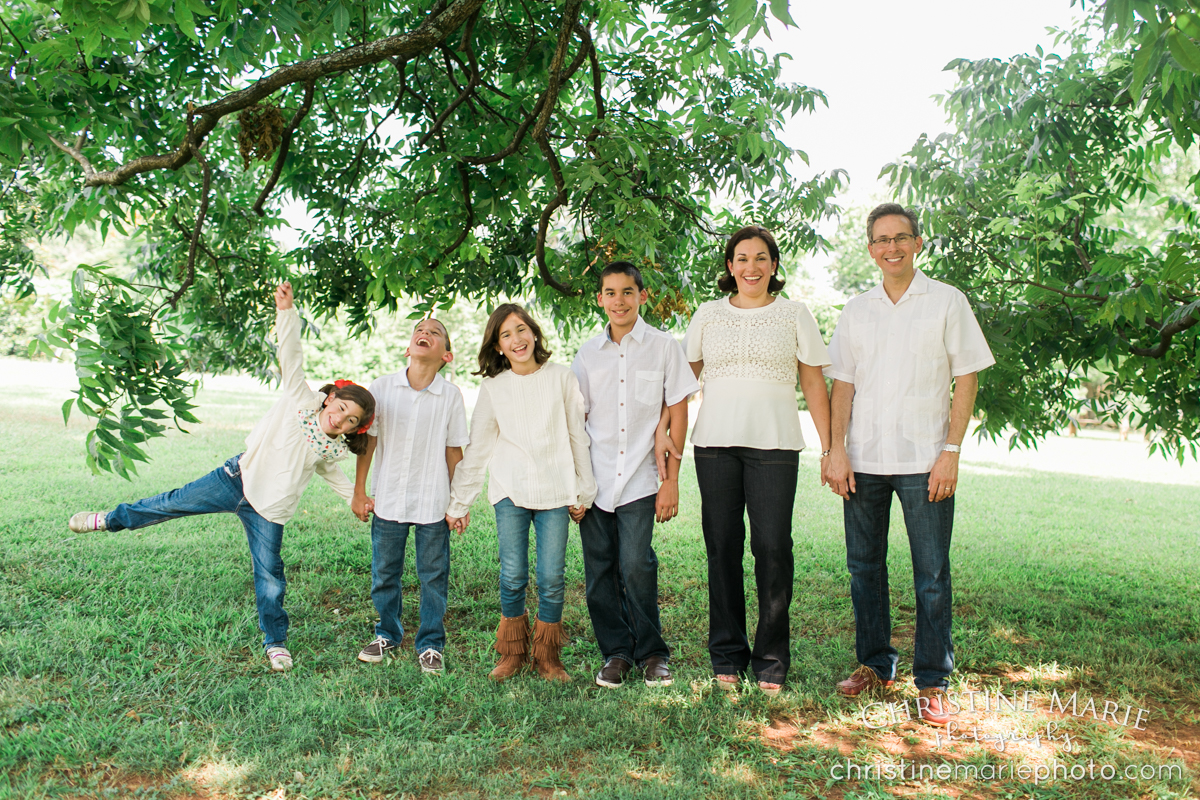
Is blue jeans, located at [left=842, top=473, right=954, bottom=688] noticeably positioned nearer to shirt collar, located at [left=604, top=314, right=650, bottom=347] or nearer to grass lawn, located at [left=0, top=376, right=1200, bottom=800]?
grass lawn, located at [left=0, top=376, right=1200, bottom=800]

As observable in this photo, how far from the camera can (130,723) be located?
3.44 metres

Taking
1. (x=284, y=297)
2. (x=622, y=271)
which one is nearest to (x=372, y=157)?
(x=284, y=297)

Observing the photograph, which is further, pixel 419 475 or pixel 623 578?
pixel 419 475

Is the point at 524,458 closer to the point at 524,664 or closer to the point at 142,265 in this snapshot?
the point at 524,664

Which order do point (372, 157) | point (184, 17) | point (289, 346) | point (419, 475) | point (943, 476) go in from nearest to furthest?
point (184, 17)
point (943, 476)
point (289, 346)
point (419, 475)
point (372, 157)

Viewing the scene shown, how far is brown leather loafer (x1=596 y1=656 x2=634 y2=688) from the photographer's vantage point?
155 inches

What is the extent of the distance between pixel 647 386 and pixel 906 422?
1.18 metres

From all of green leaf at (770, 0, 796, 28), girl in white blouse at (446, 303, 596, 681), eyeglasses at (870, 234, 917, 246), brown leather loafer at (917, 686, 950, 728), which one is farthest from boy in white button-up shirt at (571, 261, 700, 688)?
green leaf at (770, 0, 796, 28)

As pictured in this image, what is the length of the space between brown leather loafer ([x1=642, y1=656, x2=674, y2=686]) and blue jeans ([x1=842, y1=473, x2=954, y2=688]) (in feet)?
3.06

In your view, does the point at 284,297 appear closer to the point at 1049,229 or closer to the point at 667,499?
the point at 667,499

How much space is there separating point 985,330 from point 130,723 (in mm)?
4598

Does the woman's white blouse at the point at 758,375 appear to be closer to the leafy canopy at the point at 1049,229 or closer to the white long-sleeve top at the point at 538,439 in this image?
the white long-sleeve top at the point at 538,439

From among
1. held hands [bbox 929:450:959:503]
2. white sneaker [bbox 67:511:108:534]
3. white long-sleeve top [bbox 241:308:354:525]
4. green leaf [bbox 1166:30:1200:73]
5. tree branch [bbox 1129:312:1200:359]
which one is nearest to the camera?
green leaf [bbox 1166:30:1200:73]

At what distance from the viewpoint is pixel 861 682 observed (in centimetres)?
390
